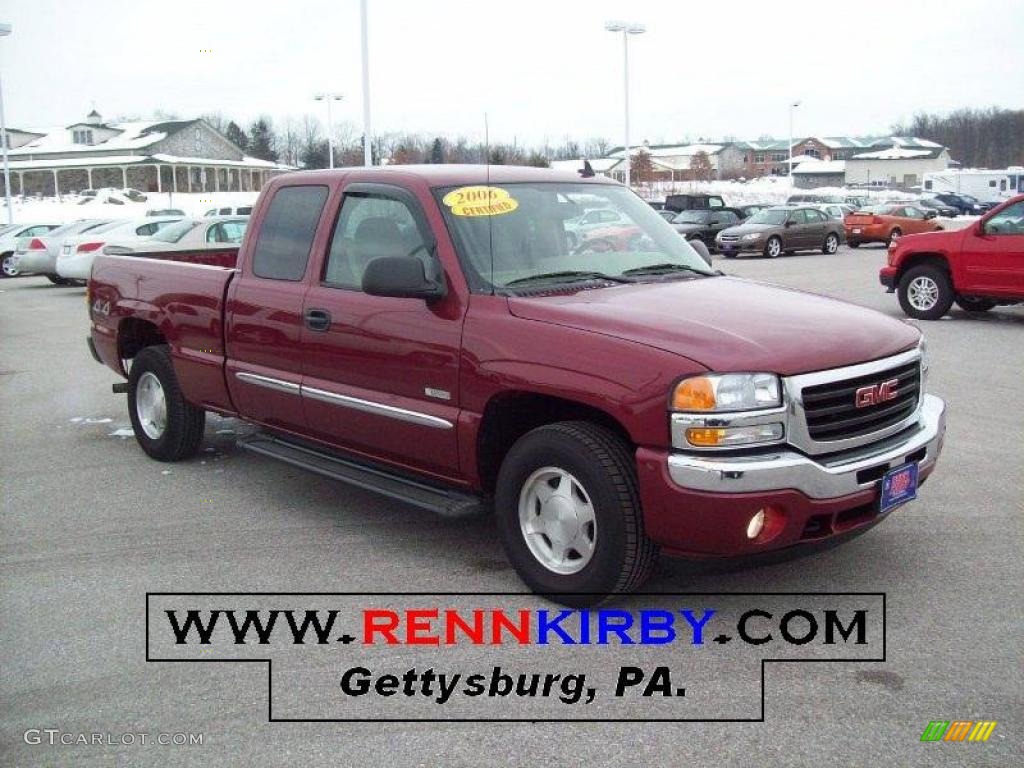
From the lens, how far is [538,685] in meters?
3.93

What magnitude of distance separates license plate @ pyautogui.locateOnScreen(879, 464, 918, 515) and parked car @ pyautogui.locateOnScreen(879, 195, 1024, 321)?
33.3 feet

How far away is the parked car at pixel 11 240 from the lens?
2750cm

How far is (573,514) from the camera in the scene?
4.46 meters

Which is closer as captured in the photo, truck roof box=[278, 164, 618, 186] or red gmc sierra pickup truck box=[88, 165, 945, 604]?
red gmc sierra pickup truck box=[88, 165, 945, 604]

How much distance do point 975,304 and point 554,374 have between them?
41.8ft

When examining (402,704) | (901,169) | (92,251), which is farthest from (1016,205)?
(901,169)

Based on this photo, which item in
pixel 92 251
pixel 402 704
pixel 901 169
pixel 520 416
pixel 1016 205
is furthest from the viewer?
pixel 901 169

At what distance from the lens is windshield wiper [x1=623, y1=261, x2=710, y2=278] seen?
17.6 ft

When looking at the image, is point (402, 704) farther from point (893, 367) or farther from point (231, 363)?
point (231, 363)

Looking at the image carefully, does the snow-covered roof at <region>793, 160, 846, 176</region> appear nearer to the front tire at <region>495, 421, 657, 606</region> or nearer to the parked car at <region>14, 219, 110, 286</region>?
the parked car at <region>14, 219, 110, 286</region>

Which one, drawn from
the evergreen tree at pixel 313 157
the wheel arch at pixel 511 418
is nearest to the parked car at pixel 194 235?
the evergreen tree at pixel 313 157

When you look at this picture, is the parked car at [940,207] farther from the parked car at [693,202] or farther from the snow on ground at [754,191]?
the parked car at [693,202]

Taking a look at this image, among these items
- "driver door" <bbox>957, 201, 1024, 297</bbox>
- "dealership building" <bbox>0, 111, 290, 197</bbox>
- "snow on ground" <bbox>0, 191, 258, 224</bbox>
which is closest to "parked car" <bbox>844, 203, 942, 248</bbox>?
"driver door" <bbox>957, 201, 1024, 297</bbox>

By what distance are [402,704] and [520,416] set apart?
154 cm
